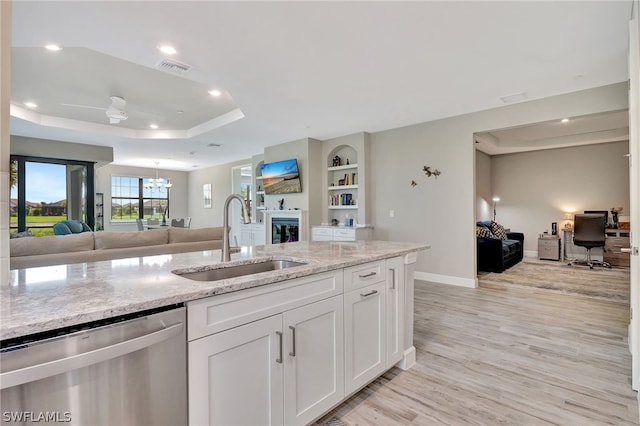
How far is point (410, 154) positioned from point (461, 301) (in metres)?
2.56

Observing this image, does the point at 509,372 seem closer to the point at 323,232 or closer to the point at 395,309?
the point at 395,309

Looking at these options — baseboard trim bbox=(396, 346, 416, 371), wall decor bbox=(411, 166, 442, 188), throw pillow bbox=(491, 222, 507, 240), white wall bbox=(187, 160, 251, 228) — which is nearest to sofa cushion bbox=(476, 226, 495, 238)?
throw pillow bbox=(491, 222, 507, 240)

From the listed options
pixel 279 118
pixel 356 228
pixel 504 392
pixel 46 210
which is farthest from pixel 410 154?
pixel 46 210

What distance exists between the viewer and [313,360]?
159 centimetres

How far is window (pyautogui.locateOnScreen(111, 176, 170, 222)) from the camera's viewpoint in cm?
1016

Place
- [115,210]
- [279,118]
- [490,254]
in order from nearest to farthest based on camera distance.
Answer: [279,118], [490,254], [115,210]

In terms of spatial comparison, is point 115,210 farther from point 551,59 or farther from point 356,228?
point 551,59

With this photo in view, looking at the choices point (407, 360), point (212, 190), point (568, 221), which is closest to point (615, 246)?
point (568, 221)

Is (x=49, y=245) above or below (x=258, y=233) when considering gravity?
above

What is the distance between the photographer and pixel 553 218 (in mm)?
7289

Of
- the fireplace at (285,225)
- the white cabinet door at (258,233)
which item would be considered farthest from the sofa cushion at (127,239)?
the white cabinet door at (258,233)

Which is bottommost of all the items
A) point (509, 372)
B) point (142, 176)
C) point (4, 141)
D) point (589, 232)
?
point (509, 372)

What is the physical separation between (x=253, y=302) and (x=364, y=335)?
907 millimetres

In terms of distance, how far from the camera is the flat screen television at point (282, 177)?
6.38 metres
